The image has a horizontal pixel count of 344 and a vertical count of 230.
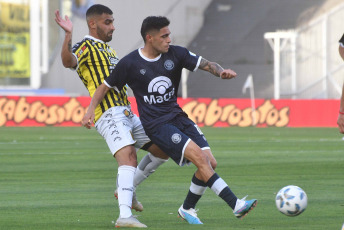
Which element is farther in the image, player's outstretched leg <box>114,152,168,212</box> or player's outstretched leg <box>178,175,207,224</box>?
player's outstretched leg <box>114,152,168,212</box>

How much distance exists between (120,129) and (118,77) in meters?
0.53

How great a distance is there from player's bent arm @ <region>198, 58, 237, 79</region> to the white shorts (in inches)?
37.0

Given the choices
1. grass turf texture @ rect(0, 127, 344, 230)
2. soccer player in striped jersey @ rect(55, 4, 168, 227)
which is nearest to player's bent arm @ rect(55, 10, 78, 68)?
soccer player in striped jersey @ rect(55, 4, 168, 227)

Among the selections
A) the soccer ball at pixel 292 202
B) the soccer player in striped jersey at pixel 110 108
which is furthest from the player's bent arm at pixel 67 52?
the soccer ball at pixel 292 202

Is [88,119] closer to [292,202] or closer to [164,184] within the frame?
[292,202]

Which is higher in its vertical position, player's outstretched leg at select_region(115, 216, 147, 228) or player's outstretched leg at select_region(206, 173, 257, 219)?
player's outstretched leg at select_region(206, 173, 257, 219)

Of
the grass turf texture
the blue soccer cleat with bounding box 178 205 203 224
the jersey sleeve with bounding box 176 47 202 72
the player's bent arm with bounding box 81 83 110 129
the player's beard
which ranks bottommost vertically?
the grass turf texture

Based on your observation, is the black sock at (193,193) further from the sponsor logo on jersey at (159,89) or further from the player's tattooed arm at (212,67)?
the player's tattooed arm at (212,67)

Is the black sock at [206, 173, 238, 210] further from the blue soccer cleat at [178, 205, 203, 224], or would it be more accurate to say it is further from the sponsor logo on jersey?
the sponsor logo on jersey

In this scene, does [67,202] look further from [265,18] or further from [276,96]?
[265,18]

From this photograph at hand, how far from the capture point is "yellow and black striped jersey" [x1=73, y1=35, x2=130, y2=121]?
8.56 metres

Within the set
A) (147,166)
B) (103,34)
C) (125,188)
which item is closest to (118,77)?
(103,34)

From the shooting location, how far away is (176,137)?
26.3 feet

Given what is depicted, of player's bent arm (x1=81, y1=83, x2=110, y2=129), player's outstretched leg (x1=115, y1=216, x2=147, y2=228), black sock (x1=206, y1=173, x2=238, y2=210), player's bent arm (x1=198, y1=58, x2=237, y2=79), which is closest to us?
black sock (x1=206, y1=173, x2=238, y2=210)
